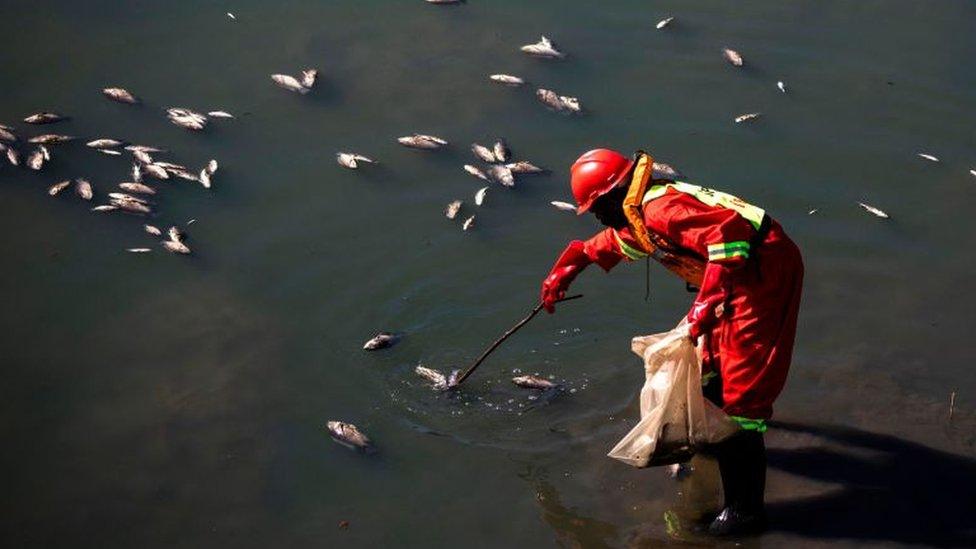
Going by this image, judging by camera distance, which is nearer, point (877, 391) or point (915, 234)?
point (877, 391)

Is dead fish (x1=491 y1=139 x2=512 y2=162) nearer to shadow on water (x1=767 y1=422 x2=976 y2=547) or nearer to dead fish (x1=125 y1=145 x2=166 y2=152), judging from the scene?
dead fish (x1=125 y1=145 x2=166 y2=152)

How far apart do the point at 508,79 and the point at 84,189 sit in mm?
3431

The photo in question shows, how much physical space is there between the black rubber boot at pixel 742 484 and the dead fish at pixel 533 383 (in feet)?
4.47

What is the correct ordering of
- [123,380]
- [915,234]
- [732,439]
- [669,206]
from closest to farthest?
[669,206] < [732,439] < [123,380] < [915,234]

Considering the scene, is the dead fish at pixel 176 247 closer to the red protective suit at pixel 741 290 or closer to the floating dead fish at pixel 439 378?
the floating dead fish at pixel 439 378

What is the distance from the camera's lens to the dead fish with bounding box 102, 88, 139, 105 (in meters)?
9.45

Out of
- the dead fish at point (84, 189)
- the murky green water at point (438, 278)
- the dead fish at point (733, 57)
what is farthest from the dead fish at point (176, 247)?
the dead fish at point (733, 57)

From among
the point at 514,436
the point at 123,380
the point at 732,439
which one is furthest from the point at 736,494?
the point at 123,380

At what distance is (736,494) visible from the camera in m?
6.01

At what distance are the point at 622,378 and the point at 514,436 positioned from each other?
0.84 meters

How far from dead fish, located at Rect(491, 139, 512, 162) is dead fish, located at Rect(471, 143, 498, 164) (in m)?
0.03

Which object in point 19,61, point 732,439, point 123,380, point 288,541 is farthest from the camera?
point 19,61

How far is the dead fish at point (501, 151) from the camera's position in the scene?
8.80 meters

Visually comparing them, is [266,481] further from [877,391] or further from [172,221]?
[877,391]
